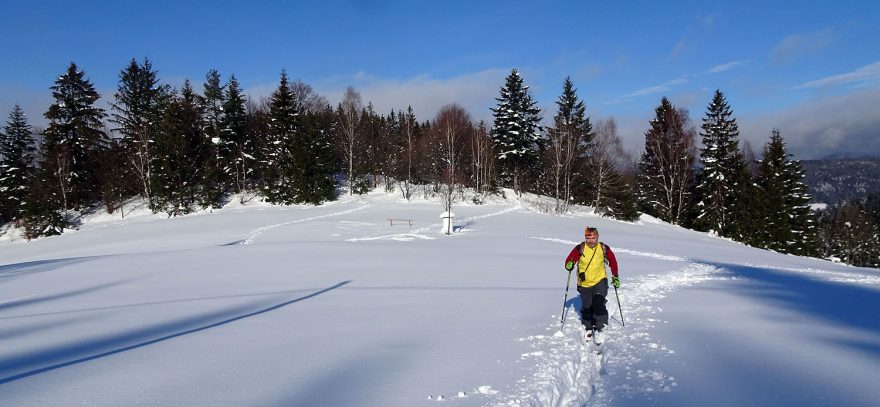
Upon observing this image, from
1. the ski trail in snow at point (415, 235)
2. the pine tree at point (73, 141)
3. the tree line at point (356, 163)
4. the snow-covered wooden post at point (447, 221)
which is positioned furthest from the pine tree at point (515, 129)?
the pine tree at point (73, 141)

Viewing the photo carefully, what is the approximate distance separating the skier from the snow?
302 millimetres

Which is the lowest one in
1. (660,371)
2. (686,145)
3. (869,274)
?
(869,274)

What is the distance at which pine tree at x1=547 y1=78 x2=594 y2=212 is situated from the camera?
4069cm

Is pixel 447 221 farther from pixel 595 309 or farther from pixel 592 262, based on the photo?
pixel 595 309

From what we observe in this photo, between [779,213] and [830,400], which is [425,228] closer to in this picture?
[830,400]

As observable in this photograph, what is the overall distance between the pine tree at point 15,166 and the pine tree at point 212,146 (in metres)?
13.0

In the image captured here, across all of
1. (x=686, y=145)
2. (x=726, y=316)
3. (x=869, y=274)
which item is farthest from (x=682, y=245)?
(x=686, y=145)

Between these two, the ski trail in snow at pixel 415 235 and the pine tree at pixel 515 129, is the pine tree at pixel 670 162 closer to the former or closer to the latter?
the pine tree at pixel 515 129

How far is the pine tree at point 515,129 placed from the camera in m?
46.2

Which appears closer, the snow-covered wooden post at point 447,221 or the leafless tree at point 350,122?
the snow-covered wooden post at point 447,221

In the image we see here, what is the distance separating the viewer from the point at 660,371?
527cm

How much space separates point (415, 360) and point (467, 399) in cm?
125

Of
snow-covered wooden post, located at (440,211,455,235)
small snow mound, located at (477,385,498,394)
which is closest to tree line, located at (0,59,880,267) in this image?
snow-covered wooden post, located at (440,211,455,235)

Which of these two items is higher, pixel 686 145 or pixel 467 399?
pixel 686 145
